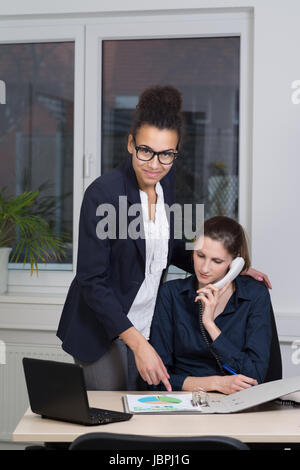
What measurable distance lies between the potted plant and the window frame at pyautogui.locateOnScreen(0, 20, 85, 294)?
0.07m

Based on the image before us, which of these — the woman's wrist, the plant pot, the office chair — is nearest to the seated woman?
the woman's wrist

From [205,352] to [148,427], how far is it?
562 millimetres

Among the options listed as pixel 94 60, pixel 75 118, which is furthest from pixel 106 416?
pixel 94 60

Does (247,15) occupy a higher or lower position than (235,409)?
higher

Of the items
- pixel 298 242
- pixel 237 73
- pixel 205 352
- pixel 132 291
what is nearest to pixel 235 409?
pixel 205 352

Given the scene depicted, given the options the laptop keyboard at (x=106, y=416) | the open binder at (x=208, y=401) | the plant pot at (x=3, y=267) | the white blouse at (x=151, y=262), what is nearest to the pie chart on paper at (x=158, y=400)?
the open binder at (x=208, y=401)

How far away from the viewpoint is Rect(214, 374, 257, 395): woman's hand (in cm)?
190

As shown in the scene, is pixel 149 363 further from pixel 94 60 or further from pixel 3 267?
pixel 94 60

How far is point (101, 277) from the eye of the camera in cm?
201

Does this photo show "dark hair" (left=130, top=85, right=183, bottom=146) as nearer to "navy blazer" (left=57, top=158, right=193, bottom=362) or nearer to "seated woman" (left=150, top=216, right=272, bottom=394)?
"navy blazer" (left=57, top=158, right=193, bottom=362)

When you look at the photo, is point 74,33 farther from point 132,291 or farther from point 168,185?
point 132,291

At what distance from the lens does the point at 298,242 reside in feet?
9.86

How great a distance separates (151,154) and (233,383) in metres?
0.77

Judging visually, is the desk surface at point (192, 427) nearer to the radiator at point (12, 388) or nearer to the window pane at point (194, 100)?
the radiator at point (12, 388)
